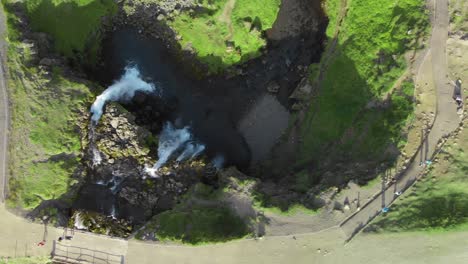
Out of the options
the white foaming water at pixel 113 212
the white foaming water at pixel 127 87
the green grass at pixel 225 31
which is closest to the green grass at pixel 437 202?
the green grass at pixel 225 31

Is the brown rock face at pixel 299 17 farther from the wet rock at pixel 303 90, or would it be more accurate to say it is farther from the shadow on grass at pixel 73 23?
the shadow on grass at pixel 73 23

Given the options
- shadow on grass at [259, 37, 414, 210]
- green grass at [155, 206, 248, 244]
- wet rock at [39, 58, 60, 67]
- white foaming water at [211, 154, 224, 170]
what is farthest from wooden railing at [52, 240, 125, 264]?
wet rock at [39, 58, 60, 67]

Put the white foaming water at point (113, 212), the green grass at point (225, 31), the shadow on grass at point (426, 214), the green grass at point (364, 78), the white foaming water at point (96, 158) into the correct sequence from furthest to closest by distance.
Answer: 1. the white foaming water at point (96, 158)
2. the green grass at point (225, 31)
3. the white foaming water at point (113, 212)
4. the green grass at point (364, 78)
5. the shadow on grass at point (426, 214)

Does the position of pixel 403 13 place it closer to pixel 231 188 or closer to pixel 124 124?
pixel 231 188

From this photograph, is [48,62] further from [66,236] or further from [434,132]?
[434,132]

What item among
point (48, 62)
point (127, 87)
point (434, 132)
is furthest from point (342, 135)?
point (48, 62)

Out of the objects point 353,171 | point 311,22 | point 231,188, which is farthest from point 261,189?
point 311,22
